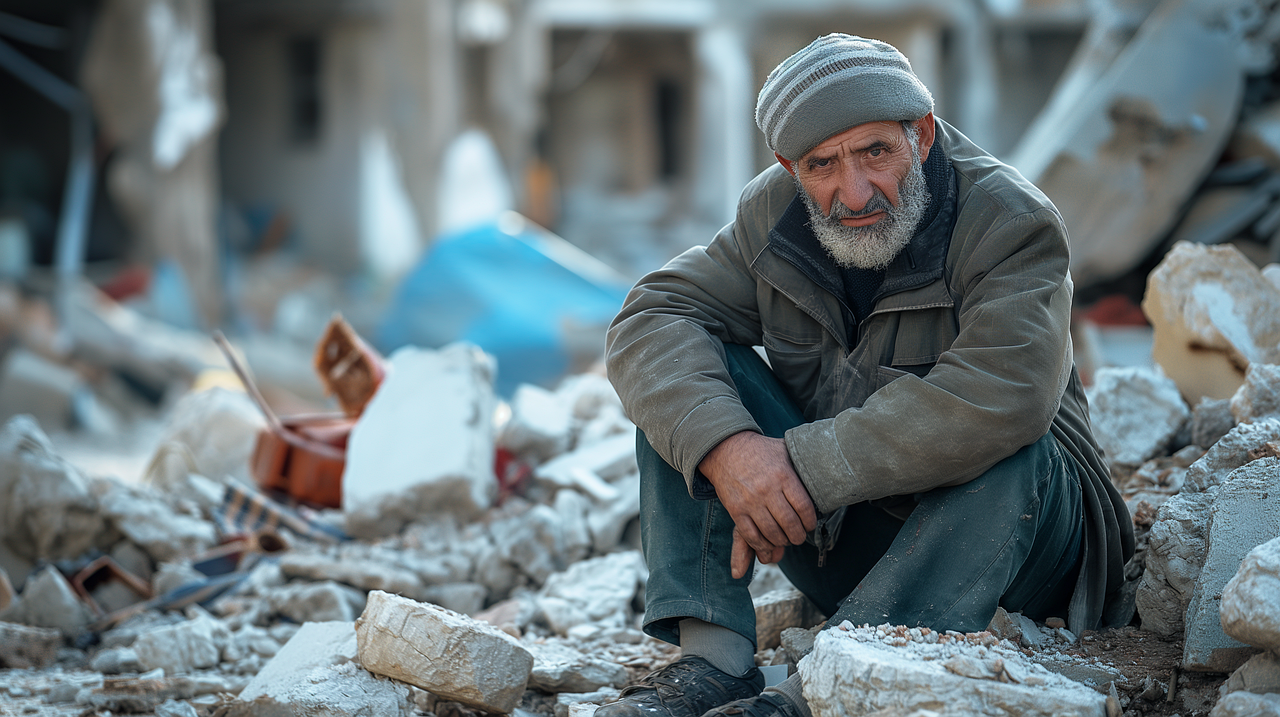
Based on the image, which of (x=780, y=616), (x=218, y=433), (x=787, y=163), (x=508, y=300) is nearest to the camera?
(x=787, y=163)

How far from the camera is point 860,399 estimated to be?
2.12 meters

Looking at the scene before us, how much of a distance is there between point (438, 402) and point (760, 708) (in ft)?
6.88

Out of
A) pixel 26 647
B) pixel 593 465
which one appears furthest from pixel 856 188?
pixel 26 647

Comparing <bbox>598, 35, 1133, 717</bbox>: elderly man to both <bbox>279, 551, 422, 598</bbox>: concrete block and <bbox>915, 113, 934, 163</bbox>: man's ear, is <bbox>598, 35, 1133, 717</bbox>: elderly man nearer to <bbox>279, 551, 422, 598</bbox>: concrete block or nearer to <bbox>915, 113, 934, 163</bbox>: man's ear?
<bbox>915, 113, 934, 163</bbox>: man's ear

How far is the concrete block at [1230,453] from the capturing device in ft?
7.52

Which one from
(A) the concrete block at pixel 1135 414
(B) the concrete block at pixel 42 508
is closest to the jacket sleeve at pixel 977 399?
(A) the concrete block at pixel 1135 414

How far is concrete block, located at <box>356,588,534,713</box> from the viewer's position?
80.4 inches

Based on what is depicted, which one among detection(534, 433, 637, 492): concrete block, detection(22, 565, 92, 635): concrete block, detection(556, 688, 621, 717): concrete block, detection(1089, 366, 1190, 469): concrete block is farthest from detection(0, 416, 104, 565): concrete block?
detection(1089, 366, 1190, 469): concrete block

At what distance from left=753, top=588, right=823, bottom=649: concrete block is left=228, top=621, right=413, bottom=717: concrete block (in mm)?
810

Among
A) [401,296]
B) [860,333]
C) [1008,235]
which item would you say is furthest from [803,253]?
[401,296]

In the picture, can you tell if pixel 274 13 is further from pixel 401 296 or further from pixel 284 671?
pixel 284 671

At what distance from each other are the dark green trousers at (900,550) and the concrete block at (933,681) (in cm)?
13

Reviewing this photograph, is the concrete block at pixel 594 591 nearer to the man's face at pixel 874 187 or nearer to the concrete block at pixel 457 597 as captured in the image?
the concrete block at pixel 457 597

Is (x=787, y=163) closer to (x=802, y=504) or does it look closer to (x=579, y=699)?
(x=802, y=504)
